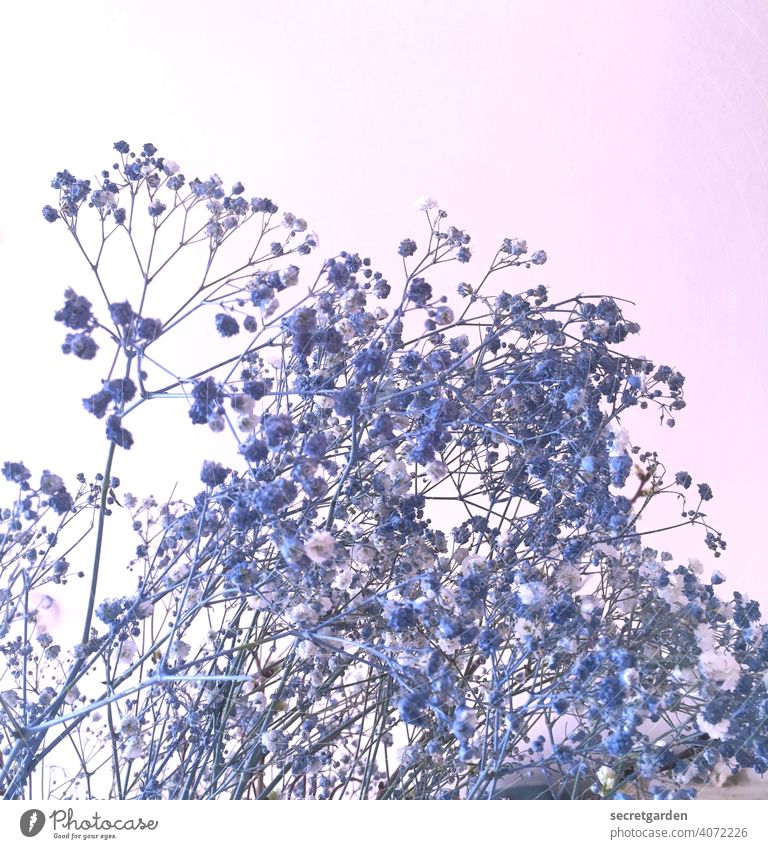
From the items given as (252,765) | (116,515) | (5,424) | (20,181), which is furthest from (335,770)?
(20,181)

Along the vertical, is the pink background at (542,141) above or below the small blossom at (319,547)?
above

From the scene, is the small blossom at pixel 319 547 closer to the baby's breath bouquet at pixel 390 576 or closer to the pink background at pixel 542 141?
the baby's breath bouquet at pixel 390 576

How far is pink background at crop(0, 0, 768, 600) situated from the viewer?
1.08 metres

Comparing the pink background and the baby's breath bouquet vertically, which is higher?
the pink background

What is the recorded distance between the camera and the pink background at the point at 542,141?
1.08 meters

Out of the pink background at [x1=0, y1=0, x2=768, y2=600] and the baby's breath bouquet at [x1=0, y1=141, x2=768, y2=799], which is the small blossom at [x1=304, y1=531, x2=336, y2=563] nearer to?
the baby's breath bouquet at [x1=0, y1=141, x2=768, y2=799]

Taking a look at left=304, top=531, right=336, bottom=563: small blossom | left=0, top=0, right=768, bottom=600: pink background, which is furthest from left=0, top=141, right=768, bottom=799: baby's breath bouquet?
left=0, top=0, right=768, bottom=600: pink background

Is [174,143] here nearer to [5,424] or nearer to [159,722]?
[5,424]

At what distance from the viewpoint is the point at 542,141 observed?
1.16 meters

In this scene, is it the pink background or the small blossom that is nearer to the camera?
the small blossom

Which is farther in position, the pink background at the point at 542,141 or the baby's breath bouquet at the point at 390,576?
the pink background at the point at 542,141

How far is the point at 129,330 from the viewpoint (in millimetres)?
502

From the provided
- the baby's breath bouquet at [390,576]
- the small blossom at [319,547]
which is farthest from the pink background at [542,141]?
the small blossom at [319,547]
